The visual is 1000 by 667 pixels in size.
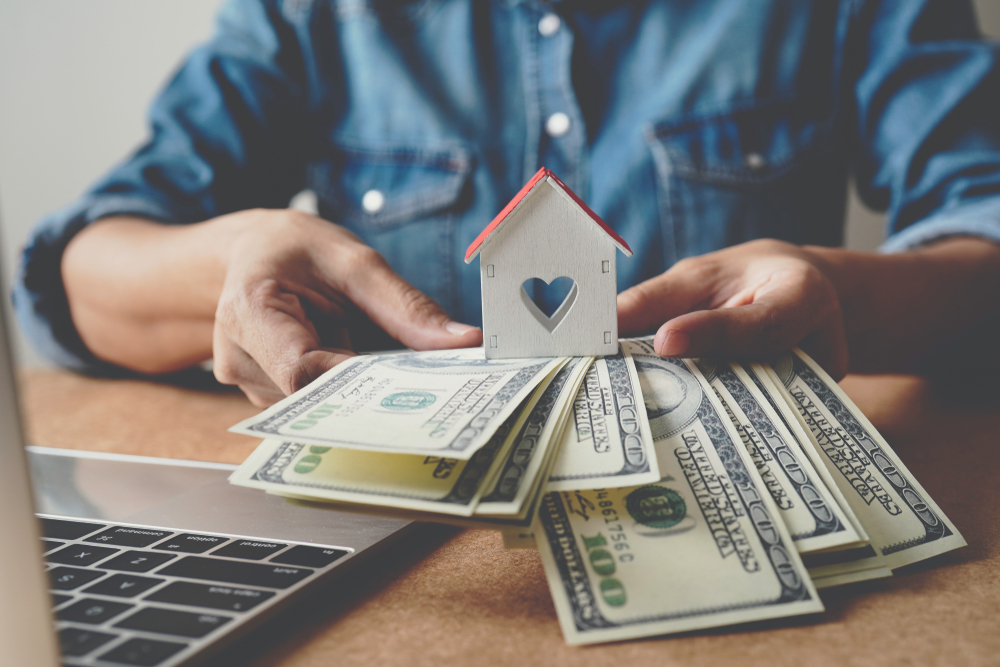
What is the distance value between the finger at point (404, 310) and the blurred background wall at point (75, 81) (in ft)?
6.77

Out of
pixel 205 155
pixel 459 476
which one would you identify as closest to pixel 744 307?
pixel 459 476

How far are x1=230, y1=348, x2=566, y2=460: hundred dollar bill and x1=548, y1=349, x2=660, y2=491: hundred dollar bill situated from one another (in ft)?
0.18

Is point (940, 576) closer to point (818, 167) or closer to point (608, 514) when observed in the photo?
point (608, 514)

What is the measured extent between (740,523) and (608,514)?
0.11 m

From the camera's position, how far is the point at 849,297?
3.10ft

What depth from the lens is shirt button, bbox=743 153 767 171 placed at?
135cm

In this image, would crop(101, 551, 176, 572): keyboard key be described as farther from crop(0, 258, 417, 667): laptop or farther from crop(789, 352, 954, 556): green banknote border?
crop(789, 352, 954, 556): green banknote border

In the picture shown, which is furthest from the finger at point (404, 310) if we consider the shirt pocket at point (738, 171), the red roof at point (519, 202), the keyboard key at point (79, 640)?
the shirt pocket at point (738, 171)

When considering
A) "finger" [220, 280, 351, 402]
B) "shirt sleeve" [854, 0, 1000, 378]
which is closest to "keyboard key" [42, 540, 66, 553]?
"finger" [220, 280, 351, 402]

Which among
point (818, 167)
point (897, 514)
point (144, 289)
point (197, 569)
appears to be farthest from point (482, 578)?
point (818, 167)

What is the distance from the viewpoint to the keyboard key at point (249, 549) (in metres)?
0.53

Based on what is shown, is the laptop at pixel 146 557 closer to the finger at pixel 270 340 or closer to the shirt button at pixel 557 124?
the finger at pixel 270 340

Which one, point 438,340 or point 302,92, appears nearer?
point 438,340

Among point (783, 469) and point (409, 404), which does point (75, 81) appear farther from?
point (783, 469)
